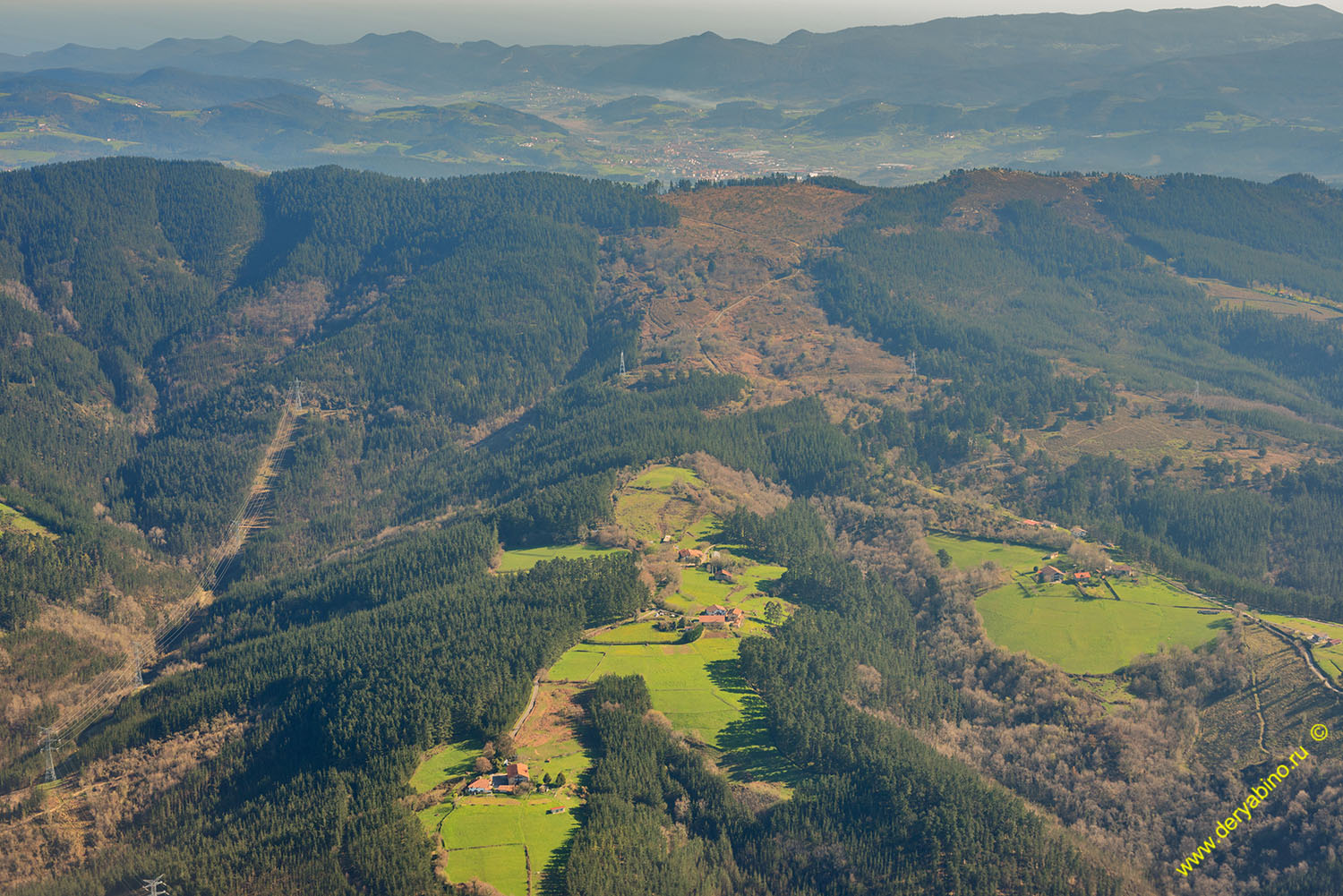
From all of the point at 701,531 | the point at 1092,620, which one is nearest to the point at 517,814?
the point at 701,531

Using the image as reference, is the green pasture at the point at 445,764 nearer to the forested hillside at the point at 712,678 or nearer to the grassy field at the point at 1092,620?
the forested hillside at the point at 712,678

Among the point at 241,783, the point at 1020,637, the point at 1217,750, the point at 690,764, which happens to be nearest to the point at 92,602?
the point at 241,783

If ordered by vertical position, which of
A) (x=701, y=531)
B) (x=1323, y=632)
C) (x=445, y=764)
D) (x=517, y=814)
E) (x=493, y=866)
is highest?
(x=1323, y=632)

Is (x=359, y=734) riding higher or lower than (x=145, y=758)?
higher

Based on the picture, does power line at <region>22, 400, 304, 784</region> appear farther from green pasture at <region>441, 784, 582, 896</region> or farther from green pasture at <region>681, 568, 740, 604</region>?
green pasture at <region>681, 568, 740, 604</region>

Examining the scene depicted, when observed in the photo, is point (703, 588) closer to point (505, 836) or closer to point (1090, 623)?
point (1090, 623)

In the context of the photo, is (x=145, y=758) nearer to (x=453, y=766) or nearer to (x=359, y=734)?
(x=359, y=734)

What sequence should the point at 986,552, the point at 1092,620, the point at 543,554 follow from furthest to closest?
the point at 986,552 → the point at 543,554 → the point at 1092,620

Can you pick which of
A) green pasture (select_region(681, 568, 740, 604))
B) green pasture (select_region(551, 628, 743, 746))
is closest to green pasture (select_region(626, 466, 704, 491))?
green pasture (select_region(681, 568, 740, 604))
